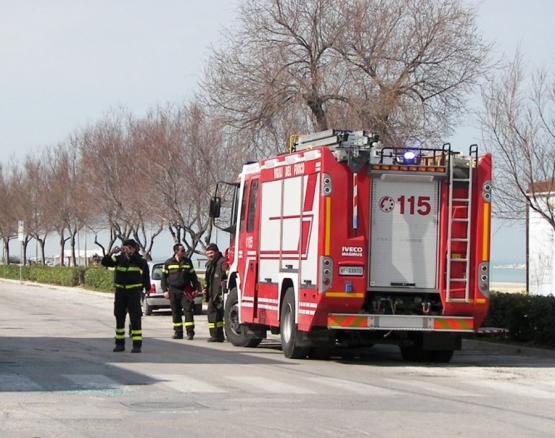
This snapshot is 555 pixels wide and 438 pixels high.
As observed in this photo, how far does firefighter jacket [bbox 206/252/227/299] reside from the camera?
69.5ft

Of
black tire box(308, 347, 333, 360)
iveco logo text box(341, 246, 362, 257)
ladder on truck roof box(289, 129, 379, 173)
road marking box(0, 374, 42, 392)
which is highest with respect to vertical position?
ladder on truck roof box(289, 129, 379, 173)

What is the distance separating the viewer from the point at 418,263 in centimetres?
1642

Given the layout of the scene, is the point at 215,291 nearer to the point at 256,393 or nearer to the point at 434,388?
the point at 434,388

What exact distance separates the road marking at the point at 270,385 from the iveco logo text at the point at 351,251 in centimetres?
274

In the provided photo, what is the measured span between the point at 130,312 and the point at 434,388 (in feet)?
19.7

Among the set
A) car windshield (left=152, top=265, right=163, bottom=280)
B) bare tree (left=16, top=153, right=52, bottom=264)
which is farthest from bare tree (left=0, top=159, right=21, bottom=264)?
car windshield (left=152, top=265, right=163, bottom=280)

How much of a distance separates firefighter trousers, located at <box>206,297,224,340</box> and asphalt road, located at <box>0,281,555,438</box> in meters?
0.48

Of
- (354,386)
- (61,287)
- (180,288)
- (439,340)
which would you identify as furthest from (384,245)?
(61,287)

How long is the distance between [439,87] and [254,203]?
1065cm

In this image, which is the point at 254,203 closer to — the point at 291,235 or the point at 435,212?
the point at 291,235

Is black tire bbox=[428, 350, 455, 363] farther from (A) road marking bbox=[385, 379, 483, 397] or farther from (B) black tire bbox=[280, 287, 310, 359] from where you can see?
(A) road marking bbox=[385, 379, 483, 397]

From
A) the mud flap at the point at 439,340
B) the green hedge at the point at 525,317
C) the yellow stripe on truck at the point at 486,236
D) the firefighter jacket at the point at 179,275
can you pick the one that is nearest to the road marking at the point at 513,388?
the mud flap at the point at 439,340

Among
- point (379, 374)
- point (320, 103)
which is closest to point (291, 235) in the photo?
point (379, 374)

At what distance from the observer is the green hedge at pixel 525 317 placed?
62.6ft
